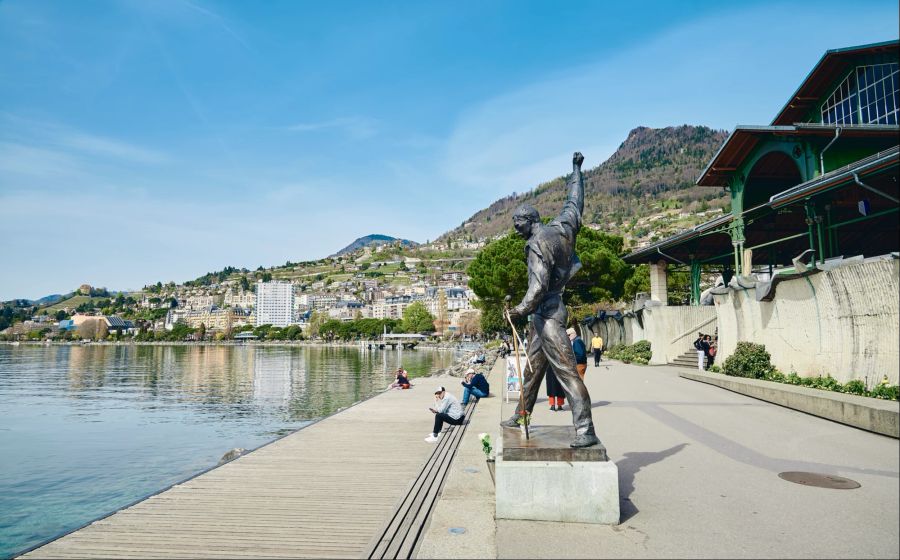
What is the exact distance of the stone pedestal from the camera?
16.1 feet

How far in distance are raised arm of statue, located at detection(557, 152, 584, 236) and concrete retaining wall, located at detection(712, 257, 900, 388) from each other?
10.6 feet

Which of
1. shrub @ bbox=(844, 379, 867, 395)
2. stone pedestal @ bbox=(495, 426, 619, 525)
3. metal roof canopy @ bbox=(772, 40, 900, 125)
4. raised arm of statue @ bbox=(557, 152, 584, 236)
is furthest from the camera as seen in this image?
metal roof canopy @ bbox=(772, 40, 900, 125)


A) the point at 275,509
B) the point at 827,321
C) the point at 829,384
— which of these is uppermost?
the point at 827,321

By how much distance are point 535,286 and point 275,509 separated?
12.9ft

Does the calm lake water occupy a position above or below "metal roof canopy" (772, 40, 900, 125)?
below

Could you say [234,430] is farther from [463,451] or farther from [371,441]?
[463,451]

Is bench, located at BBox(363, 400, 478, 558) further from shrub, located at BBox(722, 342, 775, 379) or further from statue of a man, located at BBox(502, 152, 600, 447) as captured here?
shrub, located at BBox(722, 342, 775, 379)

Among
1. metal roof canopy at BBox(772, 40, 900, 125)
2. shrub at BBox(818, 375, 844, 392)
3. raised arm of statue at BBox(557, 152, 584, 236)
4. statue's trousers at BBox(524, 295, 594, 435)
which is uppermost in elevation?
metal roof canopy at BBox(772, 40, 900, 125)

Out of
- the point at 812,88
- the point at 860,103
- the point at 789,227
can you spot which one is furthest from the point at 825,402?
the point at 789,227

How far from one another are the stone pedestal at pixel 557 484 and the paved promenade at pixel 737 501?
0.46 ft

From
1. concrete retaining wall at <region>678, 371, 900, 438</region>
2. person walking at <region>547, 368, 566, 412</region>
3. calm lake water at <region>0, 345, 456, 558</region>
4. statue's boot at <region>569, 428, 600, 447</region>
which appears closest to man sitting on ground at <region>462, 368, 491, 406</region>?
person walking at <region>547, 368, 566, 412</region>

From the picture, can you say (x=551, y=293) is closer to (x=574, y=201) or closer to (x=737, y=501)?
(x=574, y=201)

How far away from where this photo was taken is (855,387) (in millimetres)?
9516

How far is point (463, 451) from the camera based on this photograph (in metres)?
8.62
